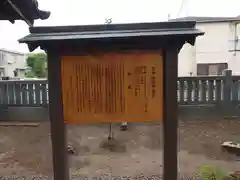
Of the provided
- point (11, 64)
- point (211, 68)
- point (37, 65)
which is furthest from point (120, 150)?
point (11, 64)

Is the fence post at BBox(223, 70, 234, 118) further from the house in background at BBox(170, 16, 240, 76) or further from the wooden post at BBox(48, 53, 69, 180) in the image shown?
the house in background at BBox(170, 16, 240, 76)

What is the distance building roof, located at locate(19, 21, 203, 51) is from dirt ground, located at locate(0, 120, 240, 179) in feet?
9.11

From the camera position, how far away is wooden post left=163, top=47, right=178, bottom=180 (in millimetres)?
2566

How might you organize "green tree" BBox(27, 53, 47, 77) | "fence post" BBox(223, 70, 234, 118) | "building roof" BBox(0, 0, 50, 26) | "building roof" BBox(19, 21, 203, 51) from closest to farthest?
"building roof" BBox(19, 21, 203, 51), "building roof" BBox(0, 0, 50, 26), "fence post" BBox(223, 70, 234, 118), "green tree" BBox(27, 53, 47, 77)

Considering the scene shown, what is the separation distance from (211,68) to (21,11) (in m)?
16.8

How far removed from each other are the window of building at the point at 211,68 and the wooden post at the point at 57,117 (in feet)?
57.0

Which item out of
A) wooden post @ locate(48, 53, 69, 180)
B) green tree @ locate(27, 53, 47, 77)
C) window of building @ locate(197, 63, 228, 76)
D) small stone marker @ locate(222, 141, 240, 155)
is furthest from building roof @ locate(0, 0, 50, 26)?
green tree @ locate(27, 53, 47, 77)

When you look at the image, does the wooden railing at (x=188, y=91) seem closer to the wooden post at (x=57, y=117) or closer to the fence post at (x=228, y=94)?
the fence post at (x=228, y=94)

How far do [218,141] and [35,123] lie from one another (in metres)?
5.48

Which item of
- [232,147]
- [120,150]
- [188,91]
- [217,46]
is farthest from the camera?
[217,46]

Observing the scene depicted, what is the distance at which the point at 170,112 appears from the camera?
2.62m

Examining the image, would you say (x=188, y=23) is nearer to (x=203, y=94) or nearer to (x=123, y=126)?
(x=123, y=126)

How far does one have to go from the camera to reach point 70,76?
2598mm

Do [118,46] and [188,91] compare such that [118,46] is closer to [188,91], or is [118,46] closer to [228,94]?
[188,91]
